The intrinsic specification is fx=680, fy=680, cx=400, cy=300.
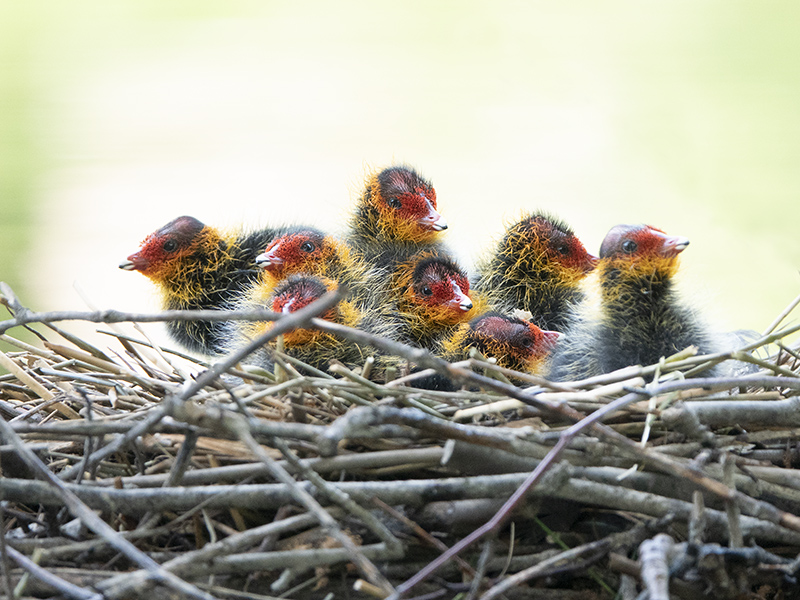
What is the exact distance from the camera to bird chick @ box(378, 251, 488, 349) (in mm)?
1062

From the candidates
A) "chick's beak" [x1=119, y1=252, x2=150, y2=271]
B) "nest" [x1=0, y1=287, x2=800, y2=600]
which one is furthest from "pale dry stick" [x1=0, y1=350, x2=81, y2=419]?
"chick's beak" [x1=119, y1=252, x2=150, y2=271]

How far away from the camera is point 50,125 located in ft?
4.71

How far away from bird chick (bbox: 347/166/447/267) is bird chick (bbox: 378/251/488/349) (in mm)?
81

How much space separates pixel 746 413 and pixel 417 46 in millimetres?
1078

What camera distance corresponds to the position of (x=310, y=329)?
96 centimetres

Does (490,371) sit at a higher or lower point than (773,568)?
higher

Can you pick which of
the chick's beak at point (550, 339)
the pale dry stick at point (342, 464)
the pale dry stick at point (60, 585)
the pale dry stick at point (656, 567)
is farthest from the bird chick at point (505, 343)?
the pale dry stick at point (60, 585)

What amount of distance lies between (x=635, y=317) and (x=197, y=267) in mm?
714

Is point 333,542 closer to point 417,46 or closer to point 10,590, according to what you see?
point 10,590

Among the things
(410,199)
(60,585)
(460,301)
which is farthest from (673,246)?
(60,585)

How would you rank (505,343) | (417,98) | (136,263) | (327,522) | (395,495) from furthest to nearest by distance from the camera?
(417,98) → (136,263) → (505,343) → (395,495) → (327,522)

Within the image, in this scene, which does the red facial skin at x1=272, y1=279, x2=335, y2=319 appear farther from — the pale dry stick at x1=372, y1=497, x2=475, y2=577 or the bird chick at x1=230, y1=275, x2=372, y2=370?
the pale dry stick at x1=372, y1=497, x2=475, y2=577

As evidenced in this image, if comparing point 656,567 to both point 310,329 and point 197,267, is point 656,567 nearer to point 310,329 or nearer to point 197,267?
point 310,329

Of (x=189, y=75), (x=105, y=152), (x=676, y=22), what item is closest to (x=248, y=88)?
(x=189, y=75)
